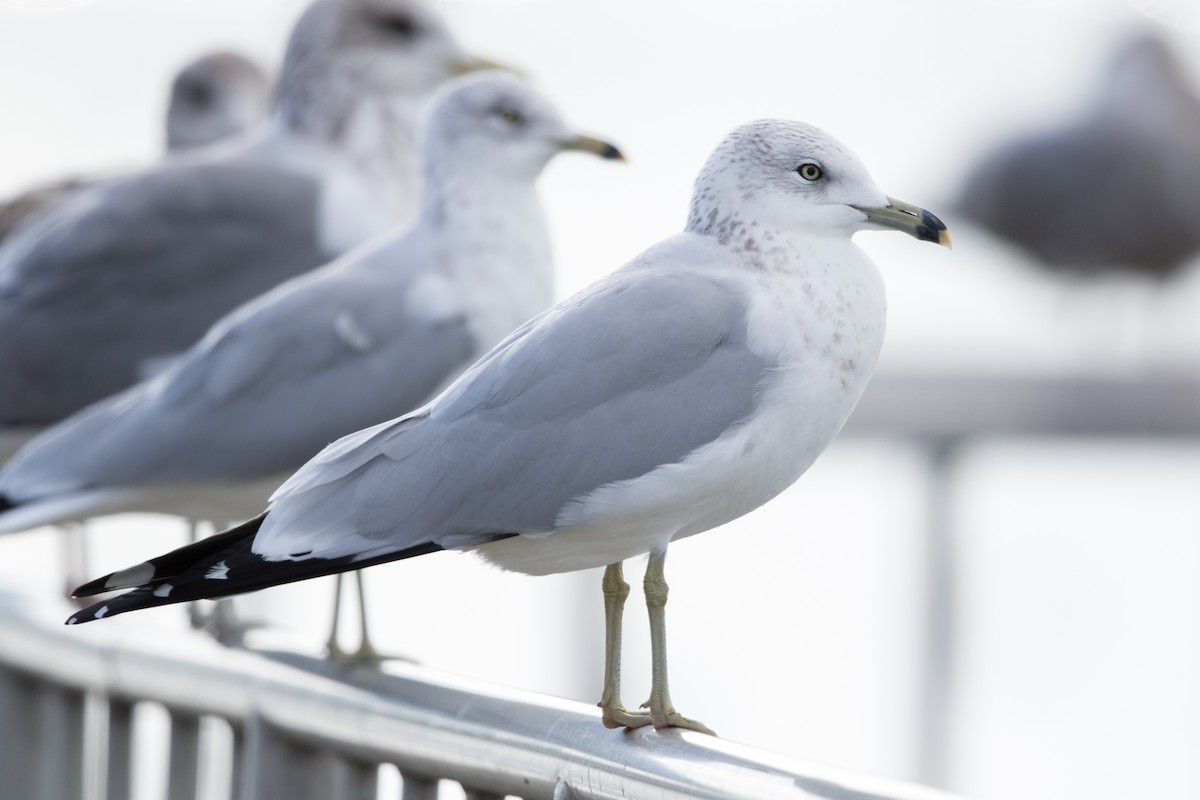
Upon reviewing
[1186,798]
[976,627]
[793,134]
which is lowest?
[1186,798]

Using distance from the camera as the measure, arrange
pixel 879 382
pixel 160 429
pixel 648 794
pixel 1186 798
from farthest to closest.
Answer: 1. pixel 1186 798
2. pixel 879 382
3. pixel 160 429
4. pixel 648 794

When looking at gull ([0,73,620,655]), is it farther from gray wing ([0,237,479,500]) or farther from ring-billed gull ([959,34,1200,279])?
ring-billed gull ([959,34,1200,279])

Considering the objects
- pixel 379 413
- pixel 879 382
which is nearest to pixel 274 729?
pixel 379 413

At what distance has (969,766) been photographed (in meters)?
5.20

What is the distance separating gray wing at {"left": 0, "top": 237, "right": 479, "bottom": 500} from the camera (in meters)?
1.86

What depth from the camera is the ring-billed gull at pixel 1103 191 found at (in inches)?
288

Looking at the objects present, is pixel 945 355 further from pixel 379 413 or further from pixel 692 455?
pixel 692 455

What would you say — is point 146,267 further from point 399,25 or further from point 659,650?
point 659,650

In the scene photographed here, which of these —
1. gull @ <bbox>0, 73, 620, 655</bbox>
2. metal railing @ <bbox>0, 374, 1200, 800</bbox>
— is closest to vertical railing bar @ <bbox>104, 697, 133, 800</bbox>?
metal railing @ <bbox>0, 374, 1200, 800</bbox>

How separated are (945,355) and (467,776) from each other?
4110 mm

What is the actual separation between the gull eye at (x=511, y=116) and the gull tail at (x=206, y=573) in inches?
28.3

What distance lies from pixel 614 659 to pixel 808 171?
1.23 ft

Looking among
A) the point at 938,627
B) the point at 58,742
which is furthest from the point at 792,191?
the point at 938,627

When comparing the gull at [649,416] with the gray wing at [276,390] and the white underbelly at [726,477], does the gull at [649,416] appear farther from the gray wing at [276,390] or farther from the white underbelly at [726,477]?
the gray wing at [276,390]
